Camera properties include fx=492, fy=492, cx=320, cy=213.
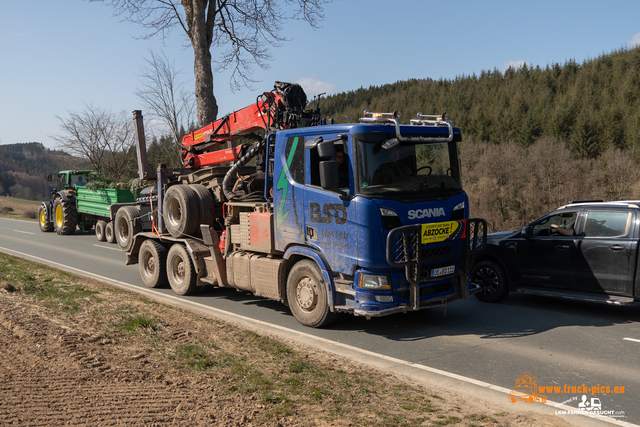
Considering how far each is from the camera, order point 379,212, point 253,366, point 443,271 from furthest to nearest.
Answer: point 443,271 < point 379,212 < point 253,366

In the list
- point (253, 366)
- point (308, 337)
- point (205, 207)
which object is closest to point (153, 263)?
point (205, 207)

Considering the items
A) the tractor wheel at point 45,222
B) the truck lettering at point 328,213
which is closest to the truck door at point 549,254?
the truck lettering at point 328,213

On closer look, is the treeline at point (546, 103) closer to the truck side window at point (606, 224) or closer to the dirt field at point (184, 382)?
the truck side window at point (606, 224)

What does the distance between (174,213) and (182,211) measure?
63cm

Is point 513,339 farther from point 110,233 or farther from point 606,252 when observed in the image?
point 110,233

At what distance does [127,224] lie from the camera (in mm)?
13805

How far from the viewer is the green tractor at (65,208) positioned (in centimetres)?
2114

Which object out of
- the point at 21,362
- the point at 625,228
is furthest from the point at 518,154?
the point at 21,362

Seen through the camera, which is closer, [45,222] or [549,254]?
[549,254]

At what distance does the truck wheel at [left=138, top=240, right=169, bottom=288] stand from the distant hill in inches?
1780

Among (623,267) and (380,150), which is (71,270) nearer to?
(380,150)

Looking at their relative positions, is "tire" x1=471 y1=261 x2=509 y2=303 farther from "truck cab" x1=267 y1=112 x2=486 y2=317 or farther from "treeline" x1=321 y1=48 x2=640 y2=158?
"treeline" x1=321 y1=48 x2=640 y2=158

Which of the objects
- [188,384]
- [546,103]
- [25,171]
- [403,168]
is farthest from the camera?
[25,171]

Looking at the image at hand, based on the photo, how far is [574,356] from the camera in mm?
5977
